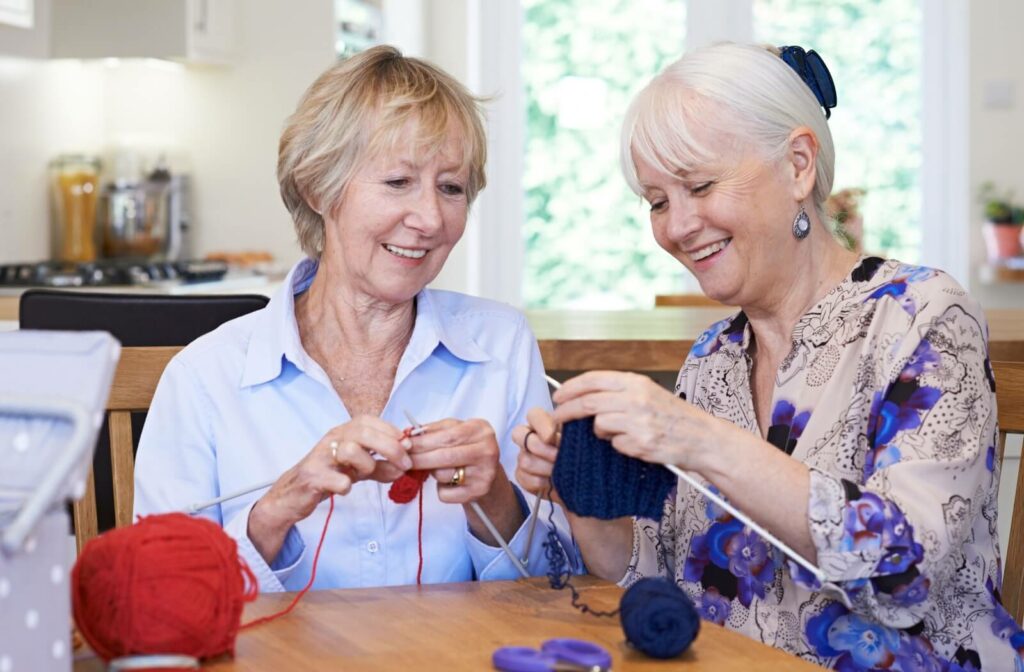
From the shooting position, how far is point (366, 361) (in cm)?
176

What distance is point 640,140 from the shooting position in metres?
1.61

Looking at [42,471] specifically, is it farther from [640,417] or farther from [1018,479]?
[1018,479]

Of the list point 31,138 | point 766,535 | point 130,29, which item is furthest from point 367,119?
point 130,29

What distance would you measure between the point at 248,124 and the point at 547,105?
6.55 ft

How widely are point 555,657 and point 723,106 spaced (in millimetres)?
759

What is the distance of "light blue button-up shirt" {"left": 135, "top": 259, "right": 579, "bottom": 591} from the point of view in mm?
1591

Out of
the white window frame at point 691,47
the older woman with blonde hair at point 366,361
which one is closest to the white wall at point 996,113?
Answer: the white window frame at point 691,47

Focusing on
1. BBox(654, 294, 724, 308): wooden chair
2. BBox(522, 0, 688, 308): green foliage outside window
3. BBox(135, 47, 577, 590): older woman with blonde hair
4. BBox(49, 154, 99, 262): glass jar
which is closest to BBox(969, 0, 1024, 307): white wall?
BBox(522, 0, 688, 308): green foliage outside window

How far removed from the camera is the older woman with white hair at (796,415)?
4.31 ft

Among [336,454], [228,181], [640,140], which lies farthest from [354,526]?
[228,181]

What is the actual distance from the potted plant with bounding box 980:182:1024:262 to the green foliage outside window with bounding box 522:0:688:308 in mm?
1465

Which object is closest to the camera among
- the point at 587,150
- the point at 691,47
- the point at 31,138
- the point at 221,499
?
the point at 221,499

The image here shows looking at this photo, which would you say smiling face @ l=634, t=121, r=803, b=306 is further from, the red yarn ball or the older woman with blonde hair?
the red yarn ball

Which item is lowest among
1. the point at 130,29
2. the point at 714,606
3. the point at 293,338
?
the point at 714,606
